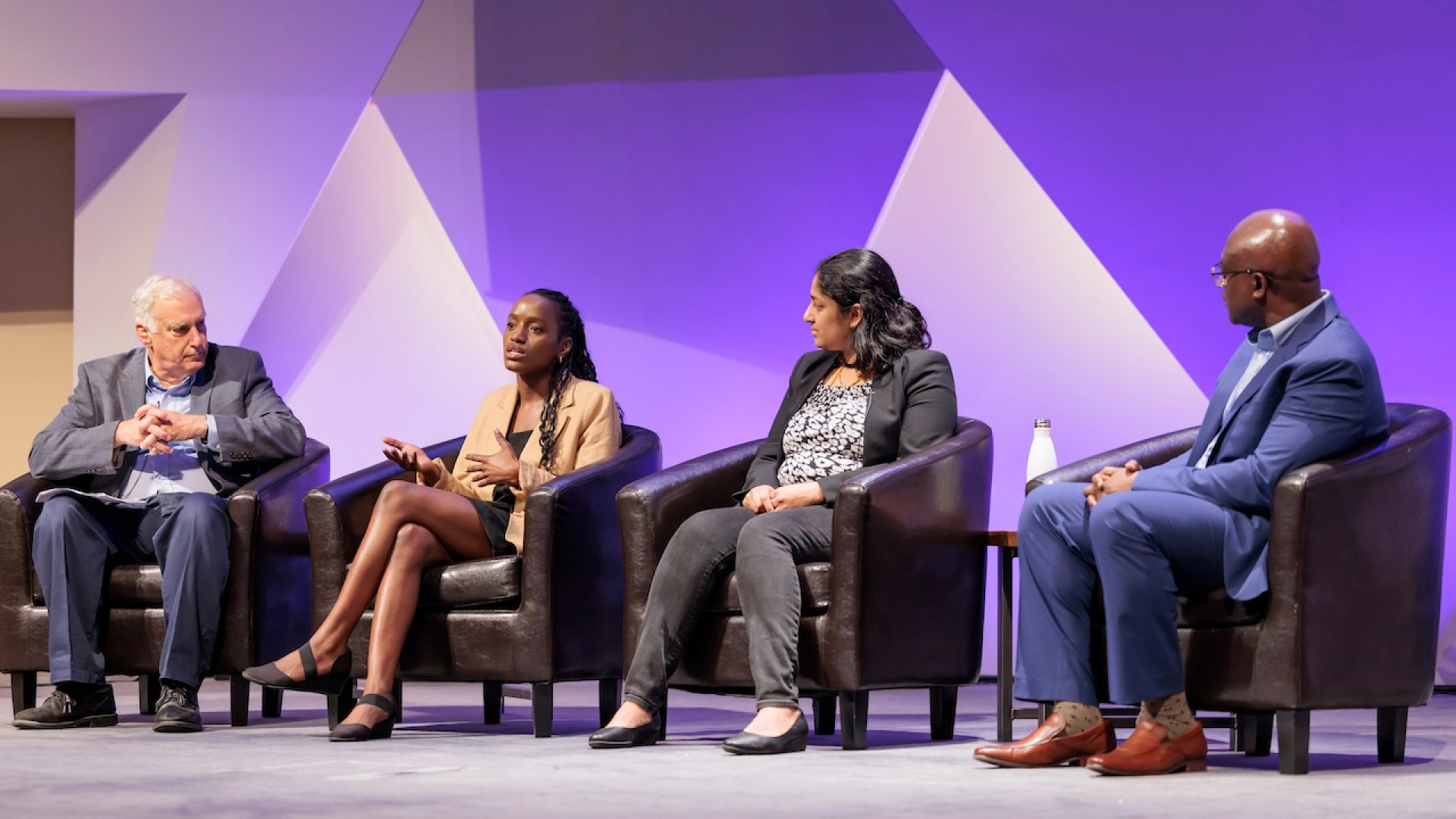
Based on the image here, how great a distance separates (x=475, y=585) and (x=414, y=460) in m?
0.44

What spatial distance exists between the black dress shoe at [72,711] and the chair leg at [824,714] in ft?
5.84

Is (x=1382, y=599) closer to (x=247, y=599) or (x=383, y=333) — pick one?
(x=247, y=599)

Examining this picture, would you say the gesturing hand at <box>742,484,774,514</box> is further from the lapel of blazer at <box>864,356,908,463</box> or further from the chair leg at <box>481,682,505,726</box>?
the chair leg at <box>481,682,505,726</box>

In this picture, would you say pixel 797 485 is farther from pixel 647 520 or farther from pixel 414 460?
pixel 414 460

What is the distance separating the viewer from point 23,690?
436cm

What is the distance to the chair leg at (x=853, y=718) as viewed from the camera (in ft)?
12.0

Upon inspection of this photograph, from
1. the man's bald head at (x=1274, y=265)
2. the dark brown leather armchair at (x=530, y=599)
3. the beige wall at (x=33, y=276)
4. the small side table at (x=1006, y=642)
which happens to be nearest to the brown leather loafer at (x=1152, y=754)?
the small side table at (x=1006, y=642)

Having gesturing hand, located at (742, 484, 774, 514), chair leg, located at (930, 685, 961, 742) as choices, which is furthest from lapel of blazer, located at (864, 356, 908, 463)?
chair leg, located at (930, 685, 961, 742)

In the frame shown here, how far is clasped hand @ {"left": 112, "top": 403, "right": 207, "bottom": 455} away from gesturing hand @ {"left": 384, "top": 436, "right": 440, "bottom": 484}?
53 centimetres

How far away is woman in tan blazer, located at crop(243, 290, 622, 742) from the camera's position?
3877 millimetres

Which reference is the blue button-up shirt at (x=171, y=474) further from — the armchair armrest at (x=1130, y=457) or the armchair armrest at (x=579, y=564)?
the armchair armrest at (x=1130, y=457)

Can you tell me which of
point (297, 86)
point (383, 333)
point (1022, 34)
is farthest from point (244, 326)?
point (1022, 34)

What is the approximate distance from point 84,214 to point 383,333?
1.18m

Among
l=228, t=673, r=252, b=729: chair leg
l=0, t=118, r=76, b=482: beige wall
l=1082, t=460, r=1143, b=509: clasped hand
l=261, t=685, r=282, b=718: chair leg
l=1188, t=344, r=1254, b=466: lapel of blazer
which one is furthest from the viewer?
l=0, t=118, r=76, b=482: beige wall
